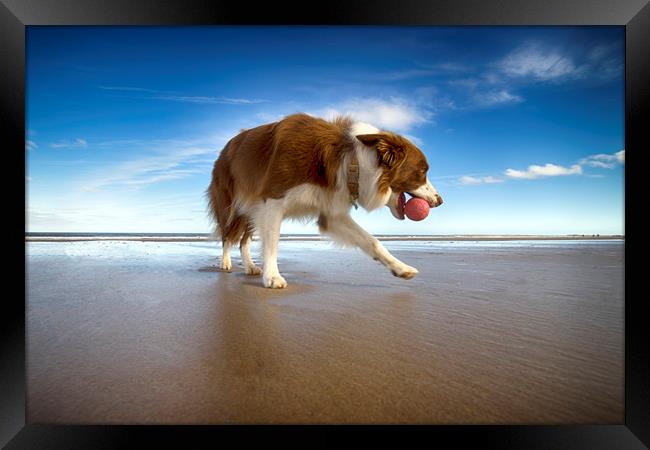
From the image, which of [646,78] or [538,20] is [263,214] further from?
[646,78]

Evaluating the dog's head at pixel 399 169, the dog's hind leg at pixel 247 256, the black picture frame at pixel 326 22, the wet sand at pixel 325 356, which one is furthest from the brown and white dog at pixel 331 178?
the black picture frame at pixel 326 22

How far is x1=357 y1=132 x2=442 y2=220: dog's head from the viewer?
118 inches

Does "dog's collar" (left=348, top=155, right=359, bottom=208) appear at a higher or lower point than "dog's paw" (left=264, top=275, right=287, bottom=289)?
A: higher

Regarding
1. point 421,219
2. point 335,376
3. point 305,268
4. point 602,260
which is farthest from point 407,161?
point 602,260

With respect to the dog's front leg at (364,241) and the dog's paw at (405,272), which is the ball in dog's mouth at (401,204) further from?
the dog's paw at (405,272)

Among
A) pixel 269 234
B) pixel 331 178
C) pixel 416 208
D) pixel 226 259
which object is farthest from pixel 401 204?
pixel 226 259

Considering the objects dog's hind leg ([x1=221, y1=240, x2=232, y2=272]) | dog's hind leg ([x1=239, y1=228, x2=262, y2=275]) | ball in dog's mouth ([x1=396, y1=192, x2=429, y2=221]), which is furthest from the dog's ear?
dog's hind leg ([x1=221, y1=240, x2=232, y2=272])

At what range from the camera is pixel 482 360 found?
143cm

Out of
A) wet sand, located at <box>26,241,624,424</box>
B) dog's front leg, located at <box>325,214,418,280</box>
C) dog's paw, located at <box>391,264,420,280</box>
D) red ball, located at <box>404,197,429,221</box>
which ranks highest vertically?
red ball, located at <box>404,197,429,221</box>

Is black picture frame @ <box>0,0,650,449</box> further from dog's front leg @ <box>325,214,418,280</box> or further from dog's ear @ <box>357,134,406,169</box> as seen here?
dog's front leg @ <box>325,214,418,280</box>

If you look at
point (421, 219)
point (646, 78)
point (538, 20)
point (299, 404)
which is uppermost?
point (538, 20)

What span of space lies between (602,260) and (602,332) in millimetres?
3844

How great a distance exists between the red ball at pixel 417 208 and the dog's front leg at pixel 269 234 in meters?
1.10

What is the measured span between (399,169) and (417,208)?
379mm
